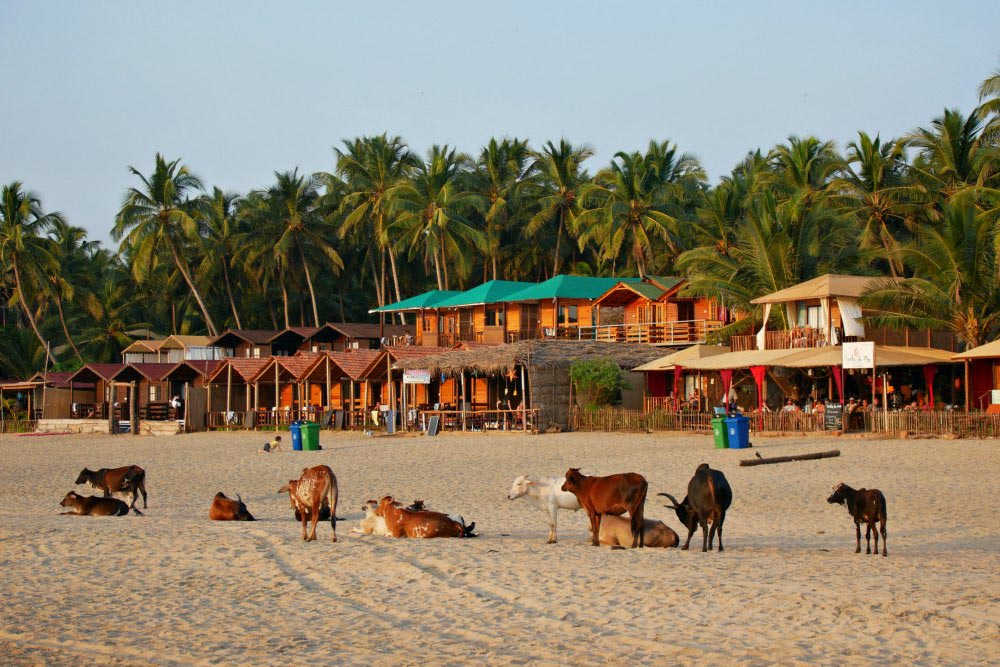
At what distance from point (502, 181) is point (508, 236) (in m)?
4.25

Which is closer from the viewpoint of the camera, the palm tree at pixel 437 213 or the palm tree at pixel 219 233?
the palm tree at pixel 437 213

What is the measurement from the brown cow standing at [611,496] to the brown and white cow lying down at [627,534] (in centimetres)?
11

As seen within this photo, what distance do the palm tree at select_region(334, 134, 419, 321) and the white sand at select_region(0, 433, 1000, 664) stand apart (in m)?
41.5

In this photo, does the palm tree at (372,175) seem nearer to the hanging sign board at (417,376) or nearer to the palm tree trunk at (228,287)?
the palm tree trunk at (228,287)

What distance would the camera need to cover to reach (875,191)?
44812 millimetres

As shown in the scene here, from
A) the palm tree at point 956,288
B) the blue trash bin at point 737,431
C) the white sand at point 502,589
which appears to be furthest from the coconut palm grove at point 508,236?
the white sand at point 502,589

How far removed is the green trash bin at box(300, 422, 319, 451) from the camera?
32.0 m

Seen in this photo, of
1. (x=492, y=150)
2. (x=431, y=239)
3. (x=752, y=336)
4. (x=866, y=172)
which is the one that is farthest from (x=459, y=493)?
(x=492, y=150)

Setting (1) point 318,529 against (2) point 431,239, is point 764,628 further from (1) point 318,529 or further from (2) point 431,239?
(2) point 431,239

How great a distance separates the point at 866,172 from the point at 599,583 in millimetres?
38266

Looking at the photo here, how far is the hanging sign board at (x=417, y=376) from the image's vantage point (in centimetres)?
4181

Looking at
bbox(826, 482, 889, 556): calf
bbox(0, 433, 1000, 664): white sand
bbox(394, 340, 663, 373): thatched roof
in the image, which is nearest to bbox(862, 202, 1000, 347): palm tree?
bbox(394, 340, 663, 373): thatched roof

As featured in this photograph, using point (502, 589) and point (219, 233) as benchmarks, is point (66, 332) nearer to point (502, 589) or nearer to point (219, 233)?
point (219, 233)

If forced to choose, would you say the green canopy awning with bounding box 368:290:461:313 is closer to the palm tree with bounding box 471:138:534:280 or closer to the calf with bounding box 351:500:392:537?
the palm tree with bounding box 471:138:534:280
